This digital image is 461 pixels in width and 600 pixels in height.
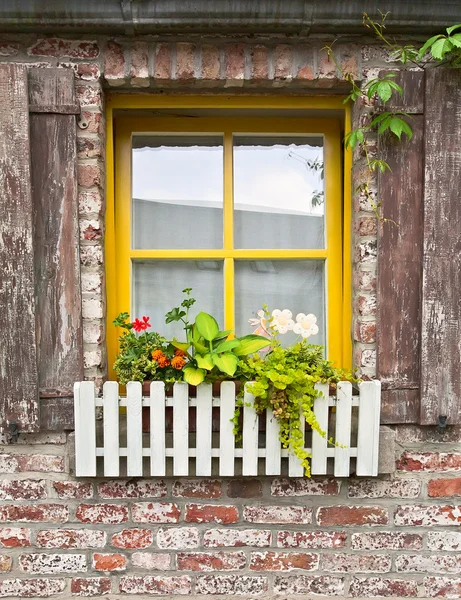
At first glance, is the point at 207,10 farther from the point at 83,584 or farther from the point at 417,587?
the point at 417,587

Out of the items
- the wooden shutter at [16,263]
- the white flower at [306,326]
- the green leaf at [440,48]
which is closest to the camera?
the green leaf at [440,48]

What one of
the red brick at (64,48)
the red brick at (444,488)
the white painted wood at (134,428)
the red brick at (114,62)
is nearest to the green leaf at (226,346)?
the white painted wood at (134,428)

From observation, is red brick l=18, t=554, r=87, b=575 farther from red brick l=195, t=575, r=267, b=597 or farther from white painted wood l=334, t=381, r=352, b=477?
white painted wood l=334, t=381, r=352, b=477

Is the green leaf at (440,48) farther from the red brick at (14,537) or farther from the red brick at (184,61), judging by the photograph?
the red brick at (14,537)

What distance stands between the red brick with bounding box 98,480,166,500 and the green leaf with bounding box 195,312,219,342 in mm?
660

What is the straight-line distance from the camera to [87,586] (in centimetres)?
199

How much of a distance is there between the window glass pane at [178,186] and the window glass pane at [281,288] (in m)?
0.22

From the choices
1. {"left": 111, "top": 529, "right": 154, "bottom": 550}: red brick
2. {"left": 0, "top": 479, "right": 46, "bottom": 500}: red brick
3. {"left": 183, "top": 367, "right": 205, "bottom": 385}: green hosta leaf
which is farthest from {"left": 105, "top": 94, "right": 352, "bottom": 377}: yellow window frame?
{"left": 111, "top": 529, "right": 154, "bottom": 550}: red brick

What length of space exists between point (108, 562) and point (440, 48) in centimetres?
242

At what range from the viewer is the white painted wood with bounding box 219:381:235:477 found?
1.86 metres

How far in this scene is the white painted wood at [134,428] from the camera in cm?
185

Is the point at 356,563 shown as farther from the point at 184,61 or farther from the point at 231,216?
the point at 184,61

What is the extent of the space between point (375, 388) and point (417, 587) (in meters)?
0.91

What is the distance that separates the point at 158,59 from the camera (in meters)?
1.92
